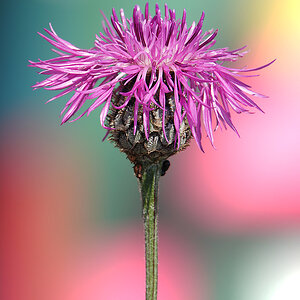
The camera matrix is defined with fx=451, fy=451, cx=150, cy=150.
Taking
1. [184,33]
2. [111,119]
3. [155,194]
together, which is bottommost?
[155,194]

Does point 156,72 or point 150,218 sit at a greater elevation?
point 156,72

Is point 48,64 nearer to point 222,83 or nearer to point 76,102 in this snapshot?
point 76,102

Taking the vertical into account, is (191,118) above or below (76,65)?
below

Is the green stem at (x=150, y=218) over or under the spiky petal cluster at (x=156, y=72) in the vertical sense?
under

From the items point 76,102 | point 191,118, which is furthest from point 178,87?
point 76,102
